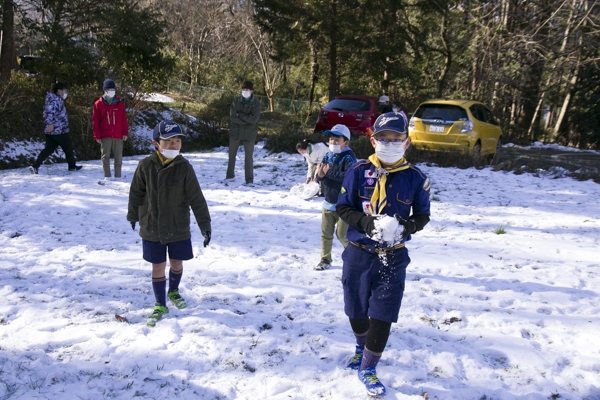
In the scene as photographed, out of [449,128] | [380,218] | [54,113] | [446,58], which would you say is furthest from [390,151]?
[446,58]

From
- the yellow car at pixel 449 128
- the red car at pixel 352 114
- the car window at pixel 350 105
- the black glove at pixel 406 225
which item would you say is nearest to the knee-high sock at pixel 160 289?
the black glove at pixel 406 225

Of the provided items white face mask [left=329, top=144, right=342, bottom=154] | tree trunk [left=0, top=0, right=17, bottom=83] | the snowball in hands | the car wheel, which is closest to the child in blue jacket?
white face mask [left=329, top=144, right=342, bottom=154]

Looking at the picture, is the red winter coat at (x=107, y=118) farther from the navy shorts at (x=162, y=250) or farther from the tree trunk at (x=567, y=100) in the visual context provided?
the tree trunk at (x=567, y=100)

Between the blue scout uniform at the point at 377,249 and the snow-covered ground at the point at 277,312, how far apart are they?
2.06 ft

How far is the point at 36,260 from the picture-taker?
17.6ft

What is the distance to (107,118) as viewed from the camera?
8.87 m

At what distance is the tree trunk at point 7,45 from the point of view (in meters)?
13.8

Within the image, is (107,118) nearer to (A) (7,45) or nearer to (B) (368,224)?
(B) (368,224)

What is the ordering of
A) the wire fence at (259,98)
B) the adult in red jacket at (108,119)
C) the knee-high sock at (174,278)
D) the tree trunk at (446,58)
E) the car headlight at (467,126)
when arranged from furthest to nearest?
1. the wire fence at (259,98)
2. the tree trunk at (446,58)
3. the car headlight at (467,126)
4. the adult in red jacket at (108,119)
5. the knee-high sock at (174,278)

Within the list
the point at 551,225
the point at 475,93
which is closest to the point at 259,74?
the point at 475,93

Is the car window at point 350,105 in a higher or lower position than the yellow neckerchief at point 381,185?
higher

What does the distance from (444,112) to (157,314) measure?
9.42 m

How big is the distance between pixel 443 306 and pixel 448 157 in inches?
306

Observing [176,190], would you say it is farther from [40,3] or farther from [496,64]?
[496,64]
